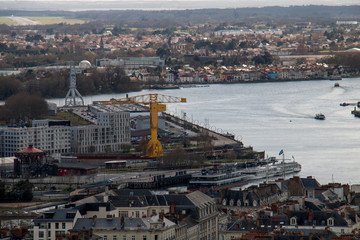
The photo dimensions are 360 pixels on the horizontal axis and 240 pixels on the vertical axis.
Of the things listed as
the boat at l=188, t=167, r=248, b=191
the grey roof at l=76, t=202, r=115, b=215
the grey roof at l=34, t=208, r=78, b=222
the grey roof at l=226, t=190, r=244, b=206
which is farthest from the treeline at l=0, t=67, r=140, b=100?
the grey roof at l=34, t=208, r=78, b=222

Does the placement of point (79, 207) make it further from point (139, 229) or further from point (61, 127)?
point (61, 127)

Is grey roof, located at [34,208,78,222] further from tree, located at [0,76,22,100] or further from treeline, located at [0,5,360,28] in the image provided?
treeline, located at [0,5,360,28]

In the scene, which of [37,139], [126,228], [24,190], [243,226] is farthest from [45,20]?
[126,228]

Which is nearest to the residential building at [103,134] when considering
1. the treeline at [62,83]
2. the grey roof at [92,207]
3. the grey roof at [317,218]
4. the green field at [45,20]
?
the treeline at [62,83]

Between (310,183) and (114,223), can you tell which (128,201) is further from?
(310,183)

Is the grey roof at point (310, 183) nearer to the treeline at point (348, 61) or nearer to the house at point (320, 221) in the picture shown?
the house at point (320, 221)

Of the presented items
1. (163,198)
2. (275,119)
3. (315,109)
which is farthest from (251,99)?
(163,198)
